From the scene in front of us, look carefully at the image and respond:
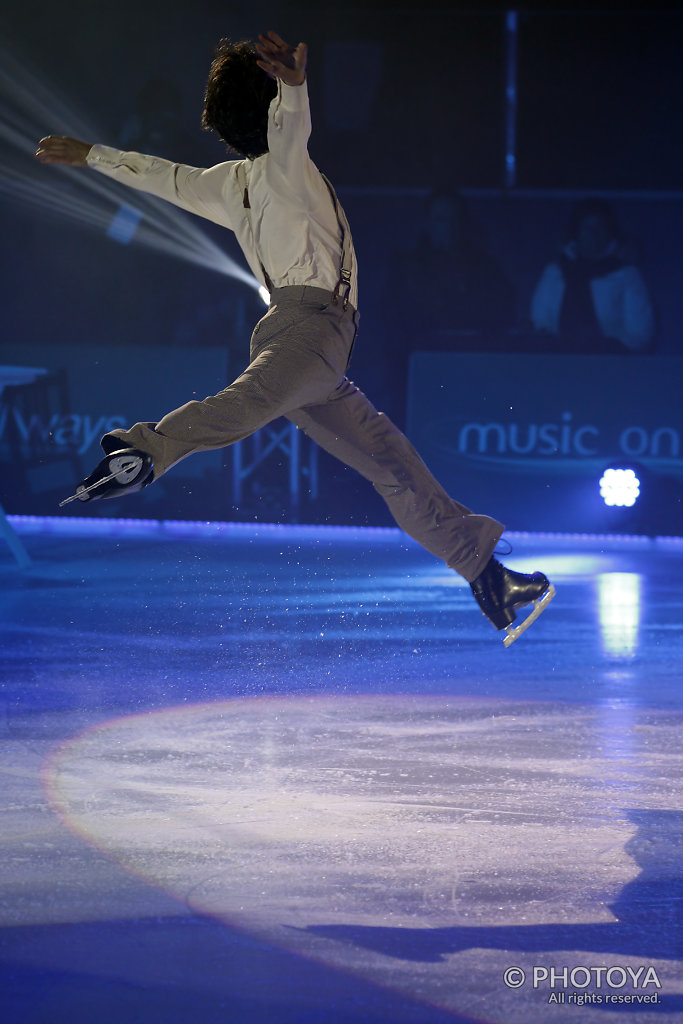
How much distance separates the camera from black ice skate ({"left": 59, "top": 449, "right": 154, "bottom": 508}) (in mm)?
2633

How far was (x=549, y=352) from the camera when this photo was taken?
7680mm

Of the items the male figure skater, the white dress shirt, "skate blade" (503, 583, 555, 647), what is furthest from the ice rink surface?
the white dress shirt

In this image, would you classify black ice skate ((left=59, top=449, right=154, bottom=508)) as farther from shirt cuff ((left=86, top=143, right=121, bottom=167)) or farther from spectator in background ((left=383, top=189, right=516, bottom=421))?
spectator in background ((left=383, top=189, right=516, bottom=421))

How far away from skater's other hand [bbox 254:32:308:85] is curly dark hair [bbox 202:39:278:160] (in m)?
0.26

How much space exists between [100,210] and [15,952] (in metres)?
6.81

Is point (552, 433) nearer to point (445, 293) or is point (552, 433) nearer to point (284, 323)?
point (445, 293)

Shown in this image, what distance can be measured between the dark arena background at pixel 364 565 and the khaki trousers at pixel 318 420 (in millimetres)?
578

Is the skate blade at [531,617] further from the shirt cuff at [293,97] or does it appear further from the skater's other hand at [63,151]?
the skater's other hand at [63,151]

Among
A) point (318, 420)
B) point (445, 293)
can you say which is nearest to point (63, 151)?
point (318, 420)

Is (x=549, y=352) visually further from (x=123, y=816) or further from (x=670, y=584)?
(x=123, y=816)

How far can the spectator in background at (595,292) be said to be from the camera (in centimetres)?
762

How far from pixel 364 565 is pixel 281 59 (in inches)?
148

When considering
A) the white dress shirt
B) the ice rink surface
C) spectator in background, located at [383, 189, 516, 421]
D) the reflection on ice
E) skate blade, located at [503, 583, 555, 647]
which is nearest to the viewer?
the ice rink surface

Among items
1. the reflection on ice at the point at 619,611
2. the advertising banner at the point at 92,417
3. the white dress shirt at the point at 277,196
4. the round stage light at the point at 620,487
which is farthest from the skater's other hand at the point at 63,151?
the round stage light at the point at 620,487
